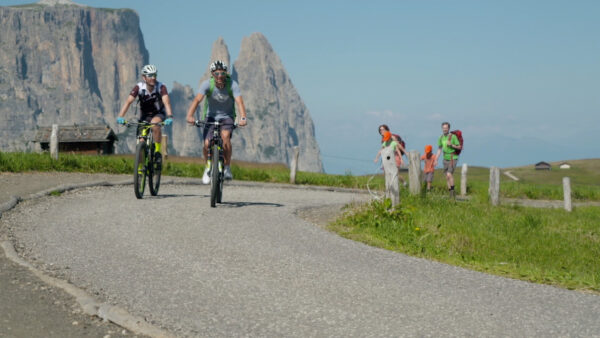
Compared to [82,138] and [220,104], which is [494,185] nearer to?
[220,104]

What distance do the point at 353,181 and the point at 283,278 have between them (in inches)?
629

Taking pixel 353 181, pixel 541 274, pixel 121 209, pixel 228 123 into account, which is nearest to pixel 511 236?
pixel 541 274

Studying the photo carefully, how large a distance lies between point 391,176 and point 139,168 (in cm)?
469

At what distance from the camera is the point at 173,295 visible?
5.29 m

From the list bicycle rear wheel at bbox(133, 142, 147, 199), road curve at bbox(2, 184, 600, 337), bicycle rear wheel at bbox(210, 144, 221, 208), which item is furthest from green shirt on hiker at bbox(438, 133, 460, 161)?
bicycle rear wheel at bbox(133, 142, 147, 199)

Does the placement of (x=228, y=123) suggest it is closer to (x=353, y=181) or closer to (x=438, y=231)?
(x=438, y=231)

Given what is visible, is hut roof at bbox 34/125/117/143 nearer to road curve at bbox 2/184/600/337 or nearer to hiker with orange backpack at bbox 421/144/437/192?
hiker with orange backpack at bbox 421/144/437/192

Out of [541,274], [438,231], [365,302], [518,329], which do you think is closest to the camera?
[518,329]

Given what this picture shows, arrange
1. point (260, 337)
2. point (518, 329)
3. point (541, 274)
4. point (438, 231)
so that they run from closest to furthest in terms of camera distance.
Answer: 1. point (260, 337)
2. point (518, 329)
3. point (541, 274)
4. point (438, 231)

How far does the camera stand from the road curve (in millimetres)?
4656

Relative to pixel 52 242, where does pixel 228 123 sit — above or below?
above

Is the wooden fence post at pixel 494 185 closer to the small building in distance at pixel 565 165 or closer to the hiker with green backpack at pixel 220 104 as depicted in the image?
the hiker with green backpack at pixel 220 104

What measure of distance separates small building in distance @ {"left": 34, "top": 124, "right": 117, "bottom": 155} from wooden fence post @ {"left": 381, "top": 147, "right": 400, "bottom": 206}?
5264cm

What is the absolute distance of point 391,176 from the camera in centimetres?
1142
